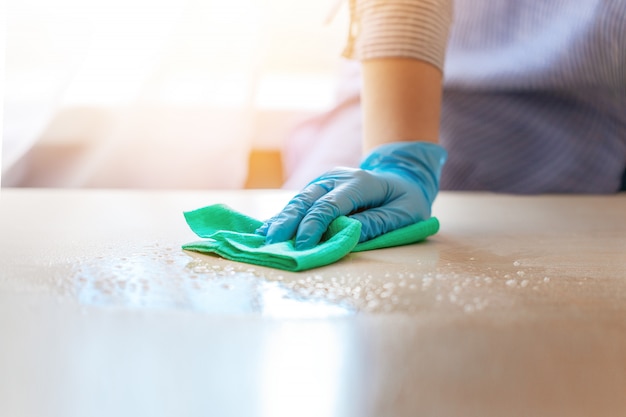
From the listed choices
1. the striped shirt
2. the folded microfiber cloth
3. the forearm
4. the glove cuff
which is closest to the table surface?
the folded microfiber cloth

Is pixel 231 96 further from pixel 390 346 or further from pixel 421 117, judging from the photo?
pixel 390 346

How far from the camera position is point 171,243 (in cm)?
69

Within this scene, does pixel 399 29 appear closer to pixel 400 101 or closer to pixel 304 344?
pixel 400 101

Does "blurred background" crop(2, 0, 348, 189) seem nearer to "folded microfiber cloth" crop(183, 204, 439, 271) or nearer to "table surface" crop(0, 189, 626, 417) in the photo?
"folded microfiber cloth" crop(183, 204, 439, 271)

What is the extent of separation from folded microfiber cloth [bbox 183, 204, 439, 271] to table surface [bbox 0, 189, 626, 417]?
0.8 inches

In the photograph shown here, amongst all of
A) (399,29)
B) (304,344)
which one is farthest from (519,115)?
(304,344)

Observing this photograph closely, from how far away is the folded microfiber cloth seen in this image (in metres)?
0.57

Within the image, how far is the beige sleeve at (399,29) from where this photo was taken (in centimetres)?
101

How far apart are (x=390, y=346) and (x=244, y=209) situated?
59 centimetres

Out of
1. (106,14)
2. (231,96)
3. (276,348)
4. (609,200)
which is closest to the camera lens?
(276,348)

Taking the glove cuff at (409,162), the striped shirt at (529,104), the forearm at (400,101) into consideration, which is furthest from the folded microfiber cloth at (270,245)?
the striped shirt at (529,104)

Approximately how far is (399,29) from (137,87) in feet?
2.10

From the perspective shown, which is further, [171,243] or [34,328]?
[171,243]

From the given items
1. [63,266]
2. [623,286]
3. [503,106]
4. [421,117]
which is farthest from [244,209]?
[503,106]
